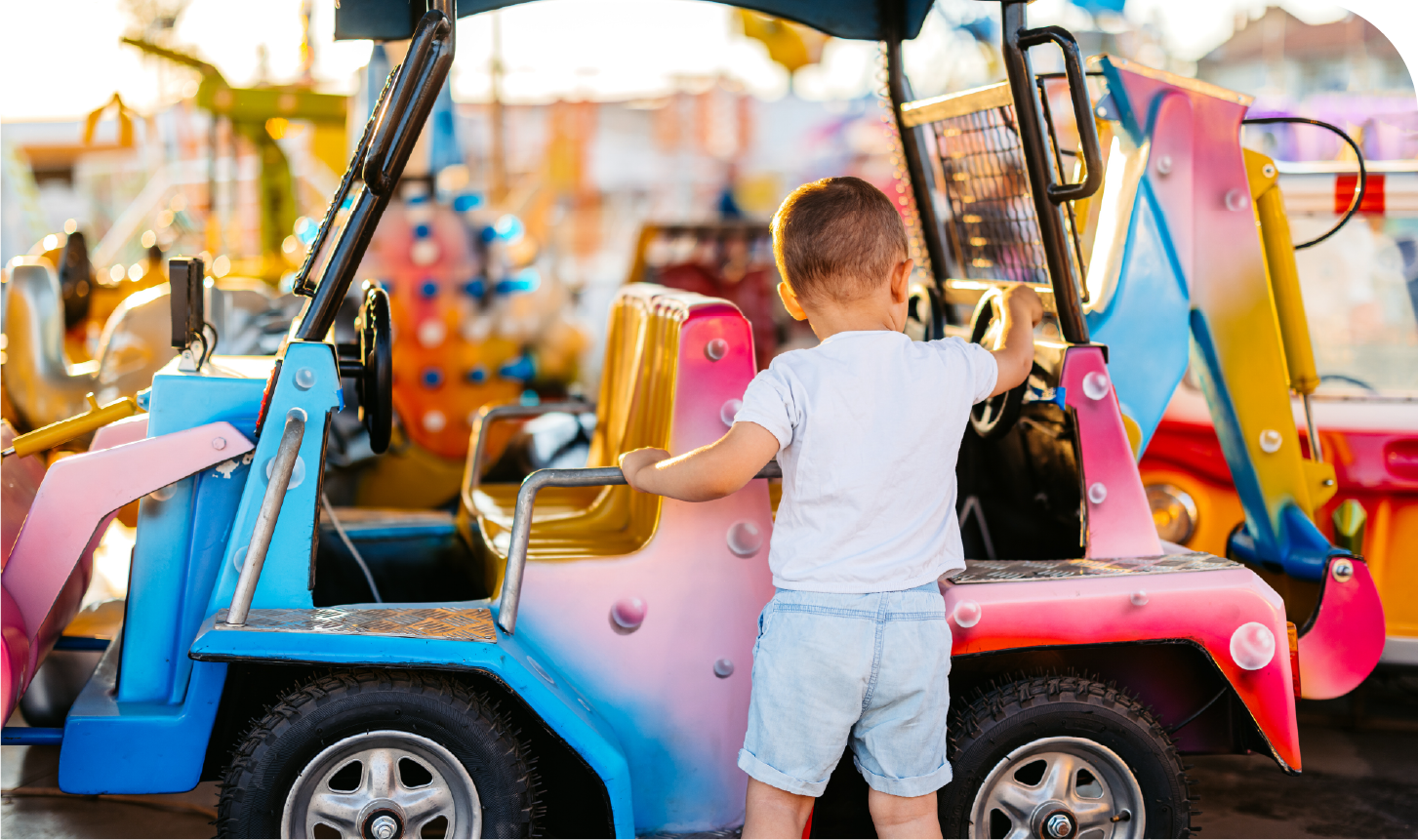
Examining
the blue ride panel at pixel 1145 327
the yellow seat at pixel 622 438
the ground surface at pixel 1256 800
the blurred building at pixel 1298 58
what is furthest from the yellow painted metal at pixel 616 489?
the blurred building at pixel 1298 58

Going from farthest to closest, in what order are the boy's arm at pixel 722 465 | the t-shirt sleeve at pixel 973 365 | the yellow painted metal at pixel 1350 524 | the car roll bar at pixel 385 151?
the yellow painted metal at pixel 1350 524 → the car roll bar at pixel 385 151 → the t-shirt sleeve at pixel 973 365 → the boy's arm at pixel 722 465

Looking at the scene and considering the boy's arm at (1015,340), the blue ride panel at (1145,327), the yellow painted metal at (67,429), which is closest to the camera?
the boy's arm at (1015,340)

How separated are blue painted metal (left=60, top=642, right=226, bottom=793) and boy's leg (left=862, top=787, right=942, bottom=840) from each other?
1.13m

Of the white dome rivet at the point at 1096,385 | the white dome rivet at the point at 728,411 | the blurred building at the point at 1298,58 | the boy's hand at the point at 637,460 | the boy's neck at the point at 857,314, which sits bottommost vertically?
the boy's hand at the point at 637,460

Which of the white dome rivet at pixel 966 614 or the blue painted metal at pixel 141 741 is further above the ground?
the white dome rivet at pixel 966 614

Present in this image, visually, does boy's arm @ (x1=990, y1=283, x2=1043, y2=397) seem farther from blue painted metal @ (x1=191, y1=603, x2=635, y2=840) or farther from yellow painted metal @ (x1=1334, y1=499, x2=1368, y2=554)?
yellow painted metal @ (x1=1334, y1=499, x2=1368, y2=554)

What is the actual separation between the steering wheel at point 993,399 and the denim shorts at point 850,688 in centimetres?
77

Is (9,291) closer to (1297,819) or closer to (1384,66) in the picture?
(1297,819)

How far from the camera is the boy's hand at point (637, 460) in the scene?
210cm

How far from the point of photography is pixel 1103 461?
2531 millimetres

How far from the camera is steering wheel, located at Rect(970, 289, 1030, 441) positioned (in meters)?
2.63

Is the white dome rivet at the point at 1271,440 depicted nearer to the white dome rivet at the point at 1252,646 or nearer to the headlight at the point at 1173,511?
the white dome rivet at the point at 1252,646

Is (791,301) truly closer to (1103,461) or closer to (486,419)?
(1103,461)

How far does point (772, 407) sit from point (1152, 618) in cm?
104
